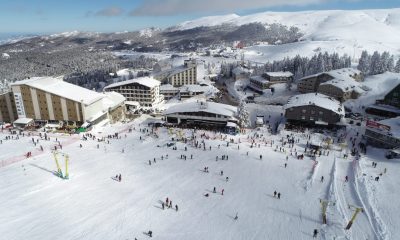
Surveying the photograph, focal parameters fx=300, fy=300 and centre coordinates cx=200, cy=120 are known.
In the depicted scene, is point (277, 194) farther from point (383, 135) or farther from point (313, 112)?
point (313, 112)

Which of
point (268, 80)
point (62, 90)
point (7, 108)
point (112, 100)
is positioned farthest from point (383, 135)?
point (7, 108)

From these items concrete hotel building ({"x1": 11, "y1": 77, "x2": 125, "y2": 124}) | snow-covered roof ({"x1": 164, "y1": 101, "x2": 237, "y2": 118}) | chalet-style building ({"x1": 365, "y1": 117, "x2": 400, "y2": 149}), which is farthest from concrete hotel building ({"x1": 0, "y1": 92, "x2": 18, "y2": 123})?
chalet-style building ({"x1": 365, "y1": 117, "x2": 400, "y2": 149})

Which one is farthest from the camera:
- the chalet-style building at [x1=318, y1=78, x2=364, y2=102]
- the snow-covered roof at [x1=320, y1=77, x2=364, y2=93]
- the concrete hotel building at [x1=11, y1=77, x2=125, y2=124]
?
the snow-covered roof at [x1=320, y1=77, x2=364, y2=93]

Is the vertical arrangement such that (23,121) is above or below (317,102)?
below

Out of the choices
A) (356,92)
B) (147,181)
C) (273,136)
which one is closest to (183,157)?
(147,181)

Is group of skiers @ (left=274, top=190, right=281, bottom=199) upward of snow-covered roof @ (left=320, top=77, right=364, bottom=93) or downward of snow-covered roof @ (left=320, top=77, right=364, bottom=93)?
downward

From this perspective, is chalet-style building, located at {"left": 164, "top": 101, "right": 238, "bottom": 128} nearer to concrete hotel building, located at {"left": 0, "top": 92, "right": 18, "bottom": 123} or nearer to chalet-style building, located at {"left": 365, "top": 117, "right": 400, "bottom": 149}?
chalet-style building, located at {"left": 365, "top": 117, "right": 400, "bottom": 149}
